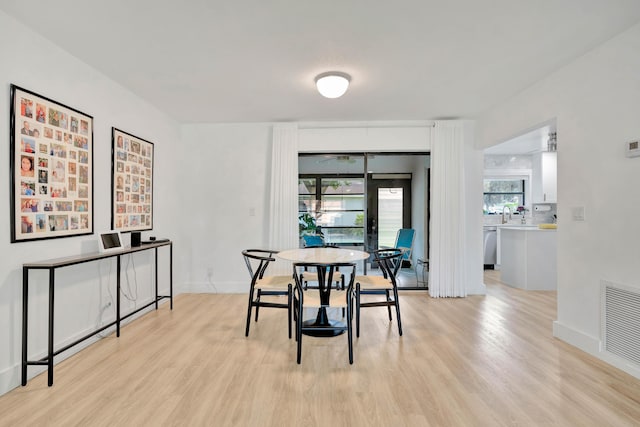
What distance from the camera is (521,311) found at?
3961 mm

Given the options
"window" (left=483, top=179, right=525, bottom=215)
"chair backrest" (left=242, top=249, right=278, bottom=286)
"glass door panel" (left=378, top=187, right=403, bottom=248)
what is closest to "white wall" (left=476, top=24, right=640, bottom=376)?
"glass door panel" (left=378, top=187, right=403, bottom=248)

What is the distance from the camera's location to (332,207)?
5191 millimetres

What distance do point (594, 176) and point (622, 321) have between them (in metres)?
1.14

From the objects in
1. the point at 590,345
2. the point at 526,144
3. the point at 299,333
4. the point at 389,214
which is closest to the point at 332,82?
the point at 299,333

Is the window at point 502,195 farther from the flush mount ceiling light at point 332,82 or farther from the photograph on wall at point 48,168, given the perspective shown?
the photograph on wall at point 48,168

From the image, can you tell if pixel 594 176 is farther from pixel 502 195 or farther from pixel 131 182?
pixel 502 195

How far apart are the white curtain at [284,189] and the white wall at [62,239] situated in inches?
63.8

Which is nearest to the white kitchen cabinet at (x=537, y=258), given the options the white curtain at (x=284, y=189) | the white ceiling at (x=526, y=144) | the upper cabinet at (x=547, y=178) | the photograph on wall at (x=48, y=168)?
the white ceiling at (x=526, y=144)

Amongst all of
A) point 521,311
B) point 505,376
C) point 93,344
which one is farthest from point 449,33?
point 93,344

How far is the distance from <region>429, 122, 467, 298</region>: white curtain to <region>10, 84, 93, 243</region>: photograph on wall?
4.06 metres

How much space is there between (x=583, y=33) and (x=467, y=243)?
2907mm

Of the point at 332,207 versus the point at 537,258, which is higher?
the point at 332,207

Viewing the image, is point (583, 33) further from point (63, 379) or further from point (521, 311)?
point (63, 379)

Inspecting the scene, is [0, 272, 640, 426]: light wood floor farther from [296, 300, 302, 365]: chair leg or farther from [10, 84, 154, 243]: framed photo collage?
[10, 84, 154, 243]: framed photo collage
